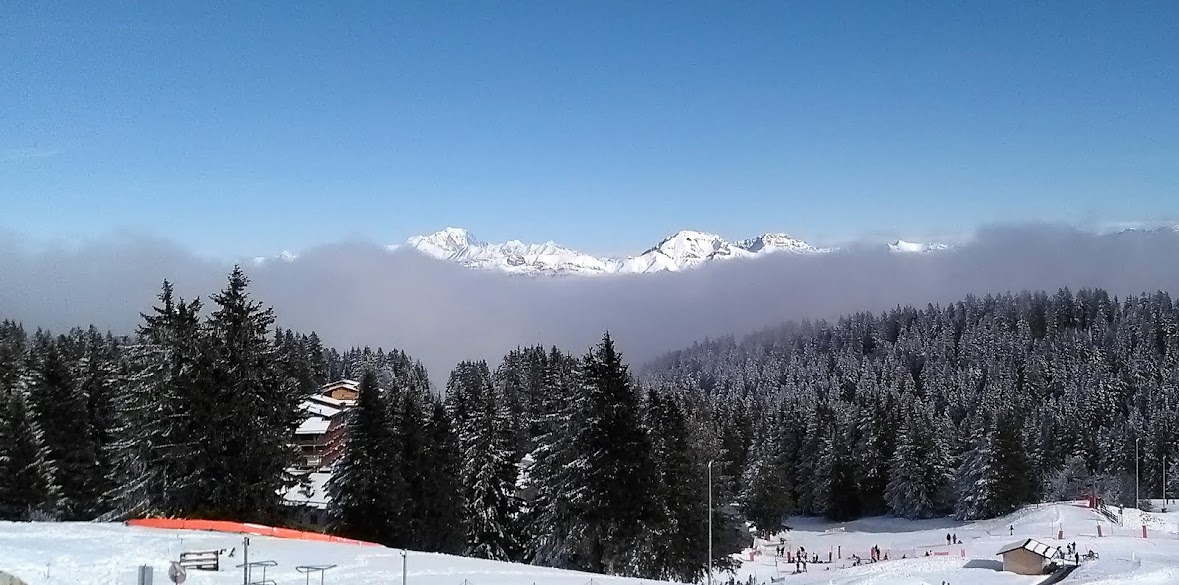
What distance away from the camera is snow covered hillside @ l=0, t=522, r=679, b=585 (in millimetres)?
20812

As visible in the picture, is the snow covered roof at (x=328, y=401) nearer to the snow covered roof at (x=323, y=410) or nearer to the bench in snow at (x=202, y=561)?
the snow covered roof at (x=323, y=410)

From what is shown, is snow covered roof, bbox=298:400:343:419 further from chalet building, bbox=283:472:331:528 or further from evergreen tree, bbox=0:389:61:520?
evergreen tree, bbox=0:389:61:520

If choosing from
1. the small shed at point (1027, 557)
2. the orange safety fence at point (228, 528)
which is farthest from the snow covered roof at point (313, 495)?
the small shed at point (1027, 557)

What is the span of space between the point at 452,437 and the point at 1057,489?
268 feet

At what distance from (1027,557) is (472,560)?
2873cm

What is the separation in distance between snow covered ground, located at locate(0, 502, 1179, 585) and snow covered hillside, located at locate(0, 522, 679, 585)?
27 millimetres

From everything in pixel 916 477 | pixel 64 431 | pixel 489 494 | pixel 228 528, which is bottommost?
pixel 916 477

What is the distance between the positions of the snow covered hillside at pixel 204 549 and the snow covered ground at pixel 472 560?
0.09ft

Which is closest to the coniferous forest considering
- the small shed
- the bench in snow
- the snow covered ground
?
the snow covered ground

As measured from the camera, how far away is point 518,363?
480ft

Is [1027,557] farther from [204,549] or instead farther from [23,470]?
[23,470]

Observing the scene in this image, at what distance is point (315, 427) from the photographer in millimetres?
83562

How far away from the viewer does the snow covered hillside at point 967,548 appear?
37938 mm

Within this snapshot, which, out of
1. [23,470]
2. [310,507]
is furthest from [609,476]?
[23,470]
